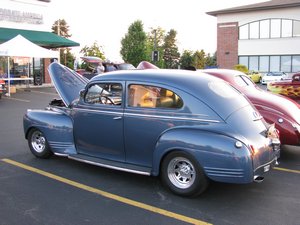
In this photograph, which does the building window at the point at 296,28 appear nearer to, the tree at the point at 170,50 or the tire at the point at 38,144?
the tire at the point at 38,144

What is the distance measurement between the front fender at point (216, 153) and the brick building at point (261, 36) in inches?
1527

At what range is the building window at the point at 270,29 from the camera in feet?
134

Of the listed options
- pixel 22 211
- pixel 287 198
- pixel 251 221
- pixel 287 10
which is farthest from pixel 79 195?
pixel 287 10

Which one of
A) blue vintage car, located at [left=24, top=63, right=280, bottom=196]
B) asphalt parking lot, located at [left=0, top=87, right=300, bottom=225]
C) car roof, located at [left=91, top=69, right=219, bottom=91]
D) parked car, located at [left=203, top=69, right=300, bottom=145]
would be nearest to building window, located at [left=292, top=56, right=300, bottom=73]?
parked car, located at [left=203, top=69, right=300, bottom=145]

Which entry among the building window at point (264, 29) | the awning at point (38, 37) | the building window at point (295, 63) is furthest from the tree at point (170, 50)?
the awning at point (38, 37)

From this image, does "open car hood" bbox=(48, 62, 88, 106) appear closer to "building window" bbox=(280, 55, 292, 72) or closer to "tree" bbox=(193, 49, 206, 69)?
"building window" bbox=(280, 55, 292, 72)

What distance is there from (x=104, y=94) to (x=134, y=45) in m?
43.3

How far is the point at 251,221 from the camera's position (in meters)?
4.34

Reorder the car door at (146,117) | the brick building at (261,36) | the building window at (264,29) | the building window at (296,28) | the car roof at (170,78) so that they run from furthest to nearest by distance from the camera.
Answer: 1. the building window at (264,29)
2. the brick building at (261,36)
3. the building window at (296,28)
4. the car roof at (170,78)
5. the car door at (146,117)

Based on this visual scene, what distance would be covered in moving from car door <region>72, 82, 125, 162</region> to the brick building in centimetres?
3816

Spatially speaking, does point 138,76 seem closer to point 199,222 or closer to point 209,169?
point 209,169

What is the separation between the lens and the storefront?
24.7 meters

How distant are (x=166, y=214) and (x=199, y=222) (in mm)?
429

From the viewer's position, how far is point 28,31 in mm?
25906
